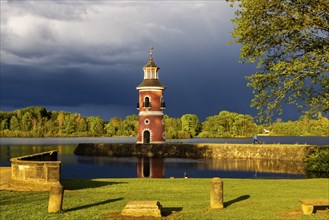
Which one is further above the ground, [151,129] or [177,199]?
[151,129]

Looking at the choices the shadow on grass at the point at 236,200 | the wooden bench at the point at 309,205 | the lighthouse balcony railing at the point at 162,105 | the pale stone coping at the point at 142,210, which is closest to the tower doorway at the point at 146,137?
the lighthouse balcony railing at the point at 162,105

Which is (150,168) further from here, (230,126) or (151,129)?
(230,126)

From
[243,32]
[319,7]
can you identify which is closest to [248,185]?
[243,32]

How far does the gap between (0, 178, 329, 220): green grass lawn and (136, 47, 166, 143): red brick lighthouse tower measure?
139 ft

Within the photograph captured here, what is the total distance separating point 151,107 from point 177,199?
5001 centimetres

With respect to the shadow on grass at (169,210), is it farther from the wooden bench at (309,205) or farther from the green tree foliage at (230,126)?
the green tree foliage at (230,126)

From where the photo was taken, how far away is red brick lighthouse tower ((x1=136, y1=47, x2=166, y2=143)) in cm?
7169

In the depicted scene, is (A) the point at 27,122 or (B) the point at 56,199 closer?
(B) the point at 56,199

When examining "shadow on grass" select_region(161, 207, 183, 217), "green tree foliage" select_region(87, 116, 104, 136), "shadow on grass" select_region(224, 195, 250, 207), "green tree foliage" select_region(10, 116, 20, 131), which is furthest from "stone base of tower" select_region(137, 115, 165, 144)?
"green tree foliage" select_region(10, 116, 20, 131)

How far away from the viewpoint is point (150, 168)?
58.5 meters

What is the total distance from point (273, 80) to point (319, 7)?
4051 mm

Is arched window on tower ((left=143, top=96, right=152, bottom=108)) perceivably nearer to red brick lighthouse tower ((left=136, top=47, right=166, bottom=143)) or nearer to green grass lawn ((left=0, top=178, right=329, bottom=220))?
red brick lighthouse tower ((left=136, top=47, right=166, bottom=143))

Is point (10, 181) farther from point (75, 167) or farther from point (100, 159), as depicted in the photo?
point (100, 159)

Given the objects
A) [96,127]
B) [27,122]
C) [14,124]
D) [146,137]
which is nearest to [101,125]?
[96,127]
